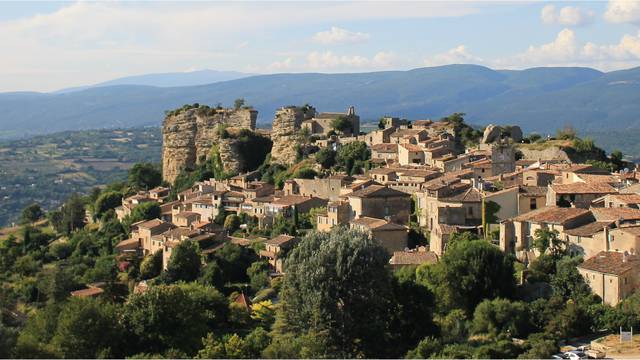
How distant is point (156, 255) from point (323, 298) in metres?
16.9

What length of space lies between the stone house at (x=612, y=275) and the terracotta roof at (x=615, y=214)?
6.84ft

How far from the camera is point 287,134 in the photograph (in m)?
56.0

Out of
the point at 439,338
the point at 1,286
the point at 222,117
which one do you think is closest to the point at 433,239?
the point at 439,338

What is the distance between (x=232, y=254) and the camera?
1486 inches

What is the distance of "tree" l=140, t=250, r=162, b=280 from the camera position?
4062 cm

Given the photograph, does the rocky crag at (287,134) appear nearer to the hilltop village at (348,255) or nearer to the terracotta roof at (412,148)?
the hilltop village at (348,255)

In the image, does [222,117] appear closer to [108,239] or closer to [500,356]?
[108,239]

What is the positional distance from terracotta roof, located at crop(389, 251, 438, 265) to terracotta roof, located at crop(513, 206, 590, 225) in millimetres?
3151

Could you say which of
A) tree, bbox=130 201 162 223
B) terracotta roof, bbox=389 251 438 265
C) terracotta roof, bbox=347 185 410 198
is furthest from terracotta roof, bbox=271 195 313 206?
terracotta roof, bbox=389 251 438 265

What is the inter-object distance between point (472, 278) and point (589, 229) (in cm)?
408

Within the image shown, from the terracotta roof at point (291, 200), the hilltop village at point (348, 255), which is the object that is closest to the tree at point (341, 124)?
the hilltop village at point (348, 255)

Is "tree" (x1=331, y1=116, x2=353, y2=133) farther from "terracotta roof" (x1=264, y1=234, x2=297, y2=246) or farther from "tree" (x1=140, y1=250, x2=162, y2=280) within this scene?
"terracotta roof" (x1=264, y1=234, x2=297, y2=246)

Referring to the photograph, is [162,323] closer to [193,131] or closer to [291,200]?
[291,200]

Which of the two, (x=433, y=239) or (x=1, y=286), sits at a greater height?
(x=433, y=239)
